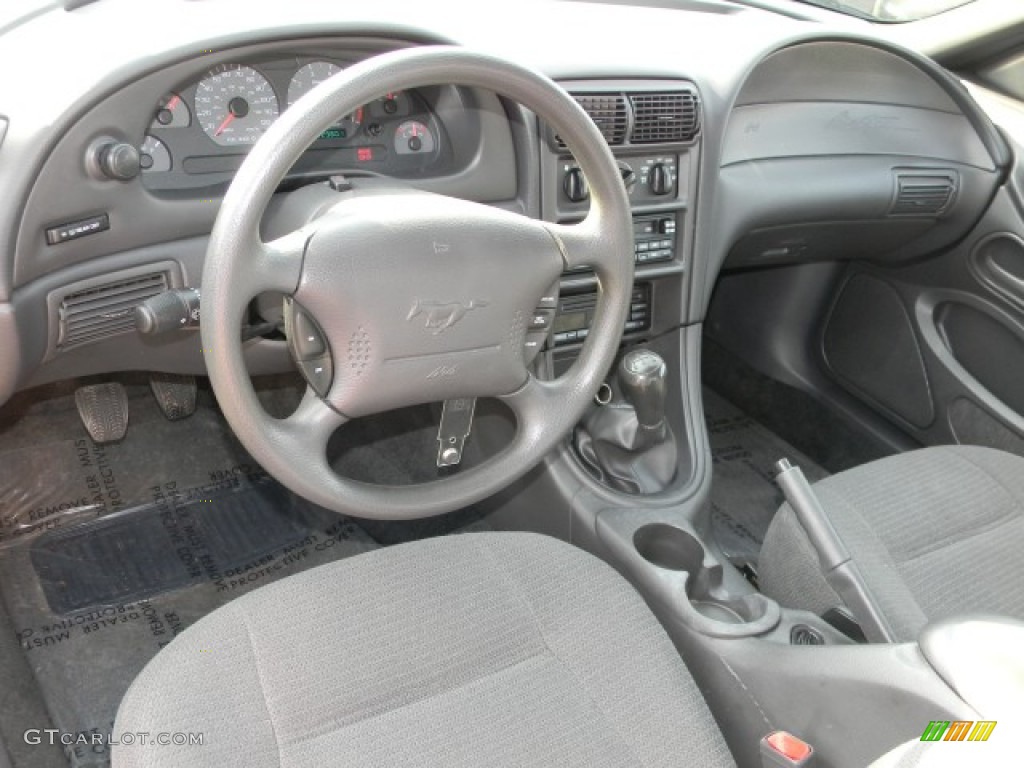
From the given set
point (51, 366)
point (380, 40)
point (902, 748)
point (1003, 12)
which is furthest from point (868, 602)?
point (1003, 12)

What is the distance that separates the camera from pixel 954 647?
3.29ft

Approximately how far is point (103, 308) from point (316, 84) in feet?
1.46

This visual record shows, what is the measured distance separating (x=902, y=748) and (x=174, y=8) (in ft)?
4.07

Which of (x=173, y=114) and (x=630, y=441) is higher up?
(x=173, y=114)

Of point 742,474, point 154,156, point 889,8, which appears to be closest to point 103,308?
point 154,156

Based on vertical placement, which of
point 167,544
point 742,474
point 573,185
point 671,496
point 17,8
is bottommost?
point 742,474

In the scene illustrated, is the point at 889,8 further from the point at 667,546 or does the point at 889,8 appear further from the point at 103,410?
the point at 103,410

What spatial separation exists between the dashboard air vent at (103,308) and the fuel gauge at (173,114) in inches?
8.2

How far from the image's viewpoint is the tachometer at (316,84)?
1.54 metres

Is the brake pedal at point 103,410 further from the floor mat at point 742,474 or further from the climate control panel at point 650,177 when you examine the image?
the floor mat at point 742,474

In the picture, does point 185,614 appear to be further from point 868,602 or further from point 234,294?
point 868,602

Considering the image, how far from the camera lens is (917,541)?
61.6 inches

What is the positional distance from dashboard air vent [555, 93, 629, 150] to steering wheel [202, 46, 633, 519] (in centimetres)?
41

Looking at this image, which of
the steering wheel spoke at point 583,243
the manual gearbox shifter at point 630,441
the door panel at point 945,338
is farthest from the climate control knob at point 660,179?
the door panel at point 945,338
